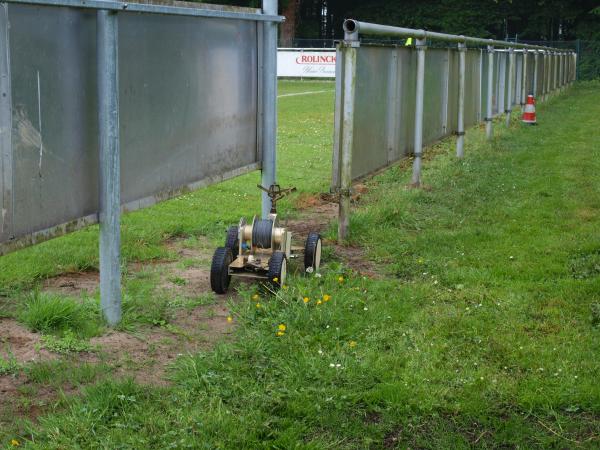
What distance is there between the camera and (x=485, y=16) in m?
56.0

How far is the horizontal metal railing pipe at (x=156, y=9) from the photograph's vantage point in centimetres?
452

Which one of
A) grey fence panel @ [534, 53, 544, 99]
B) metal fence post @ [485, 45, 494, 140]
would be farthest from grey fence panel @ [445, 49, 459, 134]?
grey fence panel @ [534, 53, 544, 99]

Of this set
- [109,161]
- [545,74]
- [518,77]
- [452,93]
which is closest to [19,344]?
[109,161]

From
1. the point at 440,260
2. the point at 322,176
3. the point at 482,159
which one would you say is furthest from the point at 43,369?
the point at 482,159

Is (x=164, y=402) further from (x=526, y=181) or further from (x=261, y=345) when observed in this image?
(x=526, y=181)

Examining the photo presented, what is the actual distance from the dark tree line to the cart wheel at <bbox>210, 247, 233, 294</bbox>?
47.7m

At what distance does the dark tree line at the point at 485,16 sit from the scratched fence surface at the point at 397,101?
132ft

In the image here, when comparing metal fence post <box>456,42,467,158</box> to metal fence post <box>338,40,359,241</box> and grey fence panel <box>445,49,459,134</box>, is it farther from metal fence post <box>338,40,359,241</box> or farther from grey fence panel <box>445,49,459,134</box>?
metal fence post <box>338,40,359,241</box>

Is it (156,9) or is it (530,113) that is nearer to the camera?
(156,9)

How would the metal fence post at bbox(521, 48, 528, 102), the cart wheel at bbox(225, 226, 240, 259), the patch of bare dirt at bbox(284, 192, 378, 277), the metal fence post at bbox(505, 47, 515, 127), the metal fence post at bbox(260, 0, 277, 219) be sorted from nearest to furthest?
the cart wheel at bbox(225, 226, 240, 259)
the metal fence post at bbox(260, 0, 277, 219)
the patch of bare dirt at bbox(284, 192, 378, 277)
the metal fence post at bbox(505, 47, 515, 127)
the metal fence post at bbox(521, 48, 528, 102)

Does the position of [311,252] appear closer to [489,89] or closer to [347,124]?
[347,124]

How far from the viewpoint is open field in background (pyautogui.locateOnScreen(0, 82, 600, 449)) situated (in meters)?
4.16

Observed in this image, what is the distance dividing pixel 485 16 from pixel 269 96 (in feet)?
168

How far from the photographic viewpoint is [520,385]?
4.63 m
